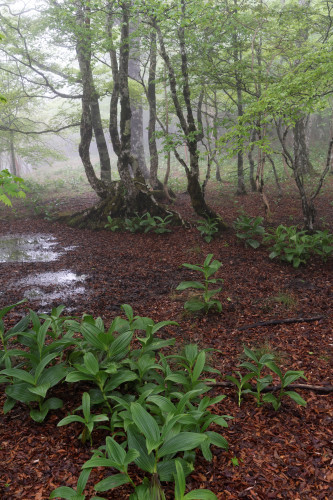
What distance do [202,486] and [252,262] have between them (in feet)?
17.8

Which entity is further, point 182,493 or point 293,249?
point 293,249

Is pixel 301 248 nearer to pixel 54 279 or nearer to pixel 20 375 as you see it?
pixel 54 279

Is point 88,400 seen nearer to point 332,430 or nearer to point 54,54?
point 332,430

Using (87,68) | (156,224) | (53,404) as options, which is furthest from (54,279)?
(87,68)

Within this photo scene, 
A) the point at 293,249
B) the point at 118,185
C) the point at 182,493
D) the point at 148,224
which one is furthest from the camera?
the point at 118,185

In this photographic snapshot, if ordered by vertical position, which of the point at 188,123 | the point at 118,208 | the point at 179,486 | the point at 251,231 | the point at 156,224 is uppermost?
the point at 188,123

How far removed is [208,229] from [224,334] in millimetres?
4359

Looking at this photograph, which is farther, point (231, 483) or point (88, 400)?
point (88, 400)

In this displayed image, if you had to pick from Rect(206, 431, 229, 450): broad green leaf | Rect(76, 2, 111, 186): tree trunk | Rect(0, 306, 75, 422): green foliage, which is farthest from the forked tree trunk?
Rect(206, 431, 229, 450): broad green leaf

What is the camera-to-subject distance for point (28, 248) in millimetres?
8883

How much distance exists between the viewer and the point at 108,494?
218cm

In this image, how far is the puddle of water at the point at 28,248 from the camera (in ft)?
26.4

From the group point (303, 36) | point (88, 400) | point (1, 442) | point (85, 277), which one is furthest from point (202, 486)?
point (303, 36)

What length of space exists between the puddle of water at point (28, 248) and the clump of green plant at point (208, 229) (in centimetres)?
384
